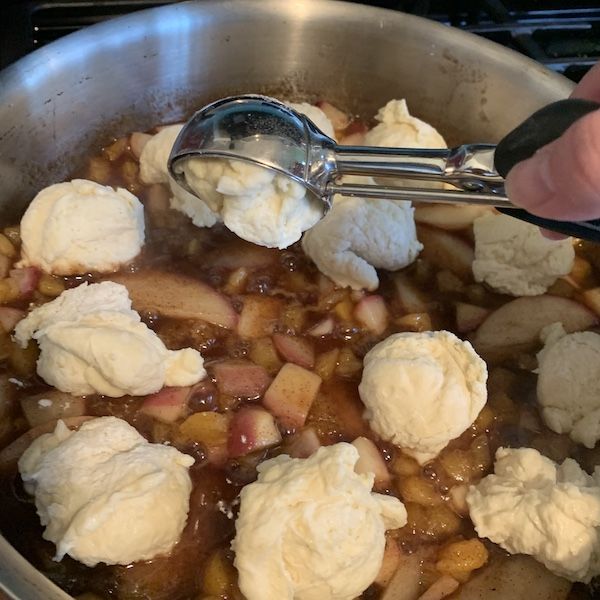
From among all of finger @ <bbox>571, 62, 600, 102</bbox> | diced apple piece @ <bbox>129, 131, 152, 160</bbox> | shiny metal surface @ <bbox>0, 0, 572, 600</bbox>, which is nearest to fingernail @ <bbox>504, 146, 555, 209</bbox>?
finger @ <bbox>571, 62, 600, 102</bbox>

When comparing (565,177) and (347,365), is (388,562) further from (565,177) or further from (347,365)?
(565,177)

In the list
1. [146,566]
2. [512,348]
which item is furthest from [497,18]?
[146,566]

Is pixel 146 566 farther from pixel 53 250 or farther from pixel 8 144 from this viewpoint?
pixel 8 144

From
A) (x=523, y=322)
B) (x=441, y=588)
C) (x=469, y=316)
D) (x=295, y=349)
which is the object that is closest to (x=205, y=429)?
(x=295, y=349)

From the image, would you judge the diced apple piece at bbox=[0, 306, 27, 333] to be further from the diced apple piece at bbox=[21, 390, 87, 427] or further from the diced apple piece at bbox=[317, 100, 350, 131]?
the diced apple piece at bbox=[317, 100, 350, 131]

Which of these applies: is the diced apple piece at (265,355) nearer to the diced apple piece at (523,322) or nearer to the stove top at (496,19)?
the diced apple piece at (523,322)

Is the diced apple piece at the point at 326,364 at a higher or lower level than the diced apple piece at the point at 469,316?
lower

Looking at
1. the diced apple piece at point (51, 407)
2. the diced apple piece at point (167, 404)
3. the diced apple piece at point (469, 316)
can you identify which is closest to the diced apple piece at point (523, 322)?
the diced apple piece at point (469, 316)
